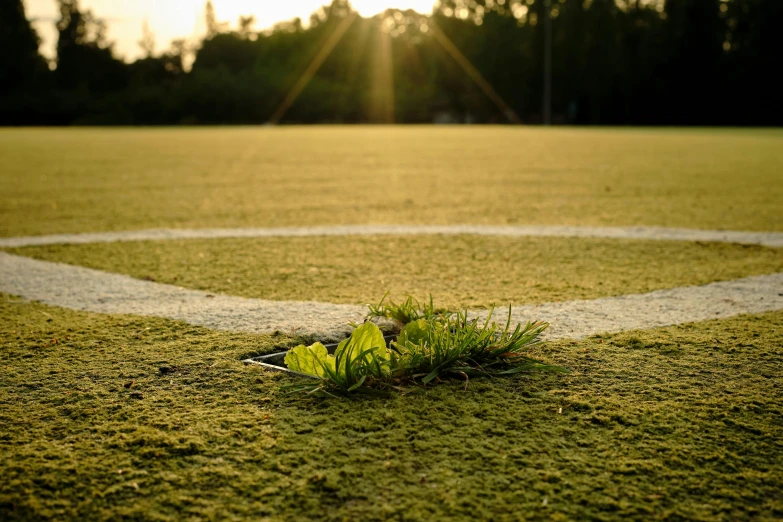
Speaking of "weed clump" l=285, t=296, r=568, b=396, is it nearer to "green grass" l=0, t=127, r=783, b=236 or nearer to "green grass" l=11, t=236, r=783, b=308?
"green grass" l=11, t=236, r=783, b=308

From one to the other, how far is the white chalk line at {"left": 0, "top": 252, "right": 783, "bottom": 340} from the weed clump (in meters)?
0.46

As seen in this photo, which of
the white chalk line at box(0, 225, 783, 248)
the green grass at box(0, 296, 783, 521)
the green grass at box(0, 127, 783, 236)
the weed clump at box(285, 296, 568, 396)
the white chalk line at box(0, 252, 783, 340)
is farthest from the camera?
the green grass at box(0, 127, 783, 236)

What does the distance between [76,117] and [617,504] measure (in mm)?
61808

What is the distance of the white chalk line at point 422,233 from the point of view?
20.6 feet

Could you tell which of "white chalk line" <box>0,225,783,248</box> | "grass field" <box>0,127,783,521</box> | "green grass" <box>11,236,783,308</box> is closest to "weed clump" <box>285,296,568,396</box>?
"grass field" <box>0,127,783,521</box>

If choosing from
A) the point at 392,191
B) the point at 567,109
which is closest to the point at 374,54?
the point at 567,109

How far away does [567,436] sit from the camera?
2.32 m

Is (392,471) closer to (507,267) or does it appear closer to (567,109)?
(507,267)

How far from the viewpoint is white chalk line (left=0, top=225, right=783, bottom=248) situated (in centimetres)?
628

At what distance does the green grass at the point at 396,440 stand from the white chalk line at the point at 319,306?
358mm

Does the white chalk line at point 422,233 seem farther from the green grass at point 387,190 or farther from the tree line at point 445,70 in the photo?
the tree line at point 445,70

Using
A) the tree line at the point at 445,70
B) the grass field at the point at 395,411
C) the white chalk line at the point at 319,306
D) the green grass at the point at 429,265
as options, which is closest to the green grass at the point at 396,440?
the grass field at the point at 395,411

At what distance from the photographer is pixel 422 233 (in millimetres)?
6641

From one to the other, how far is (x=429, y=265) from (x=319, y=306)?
1.41 meters
